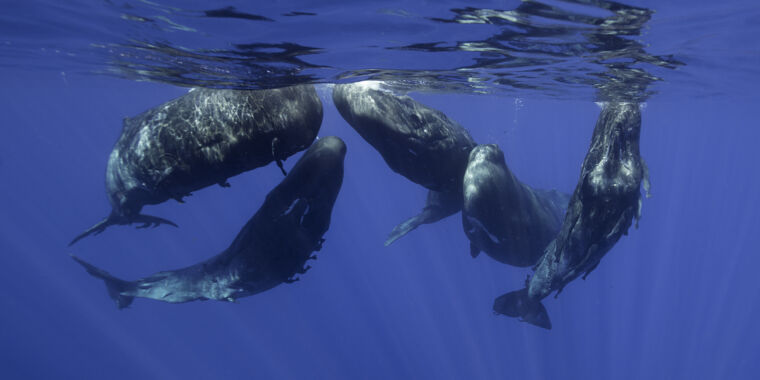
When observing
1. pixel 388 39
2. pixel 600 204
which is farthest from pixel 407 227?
pixel 600 204

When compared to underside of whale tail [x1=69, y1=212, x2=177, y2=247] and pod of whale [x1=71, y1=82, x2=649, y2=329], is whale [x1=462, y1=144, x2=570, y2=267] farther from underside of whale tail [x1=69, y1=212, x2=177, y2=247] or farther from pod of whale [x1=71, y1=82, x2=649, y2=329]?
underside of whale tail [x1=69, y1=212, x2=177, y2=247]

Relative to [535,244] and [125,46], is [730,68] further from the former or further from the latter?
[125,46]

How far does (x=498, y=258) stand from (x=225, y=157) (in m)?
6.08

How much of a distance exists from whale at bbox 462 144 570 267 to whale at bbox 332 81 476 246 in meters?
0.57

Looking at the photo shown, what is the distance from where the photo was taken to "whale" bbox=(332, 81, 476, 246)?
7488mm

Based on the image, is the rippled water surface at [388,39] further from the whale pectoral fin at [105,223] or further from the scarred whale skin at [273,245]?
the whale pectoral fin at [105,223]

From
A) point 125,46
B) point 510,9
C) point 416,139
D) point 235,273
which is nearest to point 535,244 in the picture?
point 416,139

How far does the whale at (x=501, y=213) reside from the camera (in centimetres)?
729

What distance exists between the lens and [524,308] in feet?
26.2

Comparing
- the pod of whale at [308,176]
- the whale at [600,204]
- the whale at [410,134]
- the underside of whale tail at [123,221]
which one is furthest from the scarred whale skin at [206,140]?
the whale at [600,204]

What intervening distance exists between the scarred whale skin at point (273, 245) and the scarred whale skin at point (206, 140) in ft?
1.53

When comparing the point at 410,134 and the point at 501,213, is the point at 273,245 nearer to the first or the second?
the point at 410,134

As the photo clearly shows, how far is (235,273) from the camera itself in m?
7.18

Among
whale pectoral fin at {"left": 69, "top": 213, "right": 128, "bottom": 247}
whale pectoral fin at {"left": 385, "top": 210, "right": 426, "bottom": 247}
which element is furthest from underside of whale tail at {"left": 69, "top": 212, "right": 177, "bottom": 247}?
whale pectoral fin at {"left": 385, "top": 210, "right": 426, "bottom": 247}
